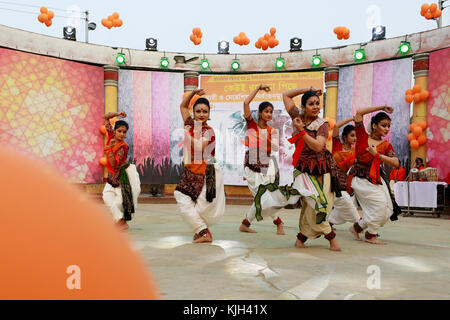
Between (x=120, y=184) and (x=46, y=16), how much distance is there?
7.20 m

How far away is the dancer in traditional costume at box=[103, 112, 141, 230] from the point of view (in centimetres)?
466

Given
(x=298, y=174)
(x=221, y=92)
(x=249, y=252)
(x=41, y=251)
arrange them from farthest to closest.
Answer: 1. (x=221, y=92)
2. (x=298, y=174)
3. (x=249, y=252)
4. (x=41, y=251)

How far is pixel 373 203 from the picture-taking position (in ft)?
13.5

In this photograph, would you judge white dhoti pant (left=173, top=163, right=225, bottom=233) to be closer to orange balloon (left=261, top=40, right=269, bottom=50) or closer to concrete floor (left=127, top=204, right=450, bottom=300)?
concrete floor (left=127, top=204, right=450, bottom=300)

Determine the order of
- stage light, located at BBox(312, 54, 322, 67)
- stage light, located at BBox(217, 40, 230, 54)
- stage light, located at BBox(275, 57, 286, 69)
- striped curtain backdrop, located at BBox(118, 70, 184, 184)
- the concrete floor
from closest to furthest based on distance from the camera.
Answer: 1. the concrete floor
2. stage light, located at BBox(312, 54, 322, 67)
3. stage light, located at BBox(275, 57, 286, 69)
4. striped curtain backdrop, located at BBox(118, 70, 184, 184)
5. stage light, located at BBox(217, 40, 230, 54)

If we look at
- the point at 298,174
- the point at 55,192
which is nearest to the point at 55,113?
the point at 298,174

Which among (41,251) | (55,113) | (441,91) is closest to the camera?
(41,251)

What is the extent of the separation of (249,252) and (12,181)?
3.00m

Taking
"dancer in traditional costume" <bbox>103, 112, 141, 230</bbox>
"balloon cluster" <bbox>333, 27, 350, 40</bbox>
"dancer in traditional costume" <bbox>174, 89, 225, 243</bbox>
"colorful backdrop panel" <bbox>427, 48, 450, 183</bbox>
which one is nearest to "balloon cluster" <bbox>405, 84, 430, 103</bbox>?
"colorful backdrop panel" <bbox>427, 48, 450, 183</bbox>

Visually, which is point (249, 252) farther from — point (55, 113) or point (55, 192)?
point (55, 113)

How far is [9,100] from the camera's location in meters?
9.22

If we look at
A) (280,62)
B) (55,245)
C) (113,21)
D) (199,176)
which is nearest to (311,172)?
(199,176)

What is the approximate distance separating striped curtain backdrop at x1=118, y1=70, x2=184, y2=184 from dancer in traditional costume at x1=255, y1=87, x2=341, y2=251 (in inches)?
294

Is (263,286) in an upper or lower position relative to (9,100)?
lower
